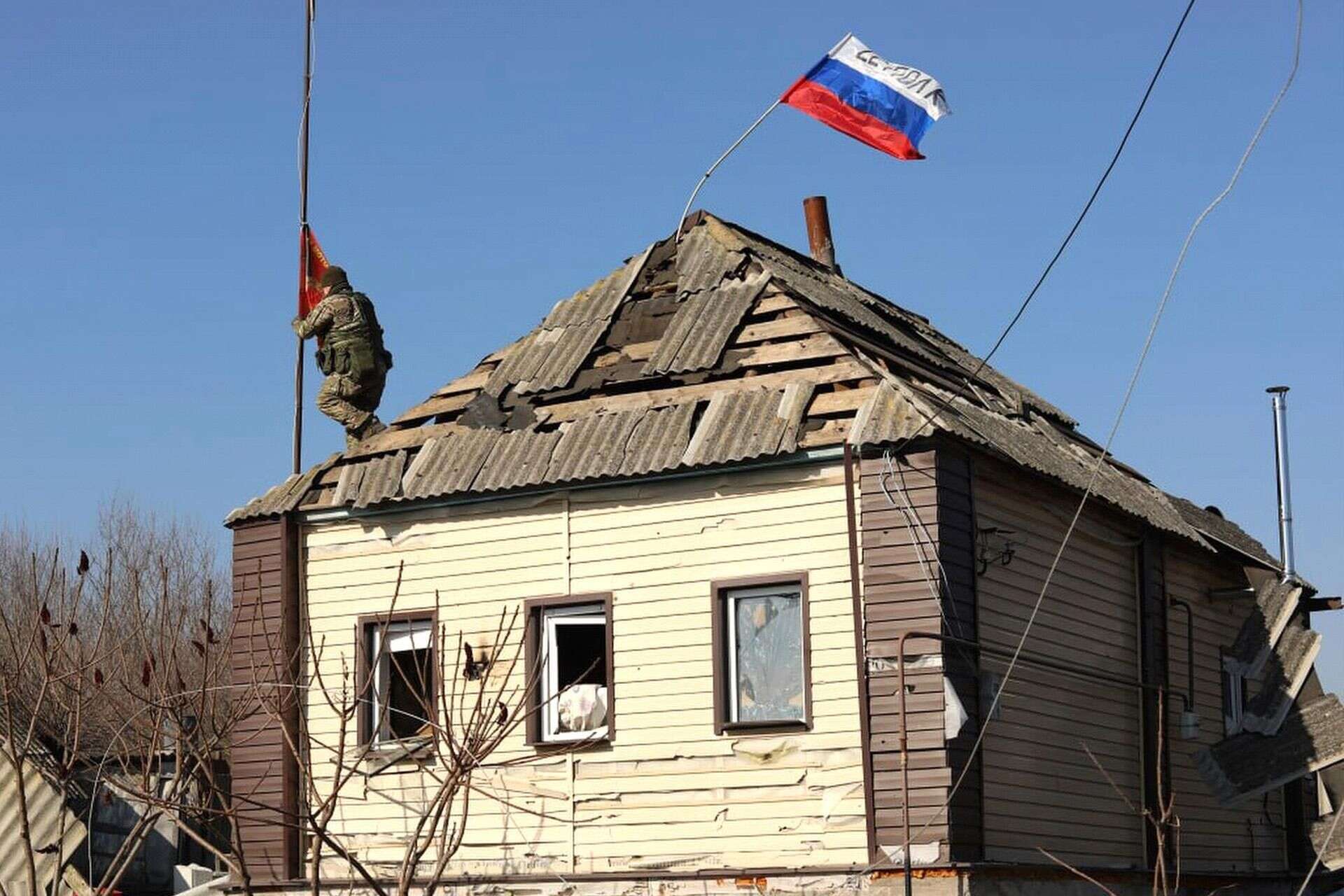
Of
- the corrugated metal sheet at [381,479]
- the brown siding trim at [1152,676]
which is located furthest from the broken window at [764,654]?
the brown siding trim at [1152,676]

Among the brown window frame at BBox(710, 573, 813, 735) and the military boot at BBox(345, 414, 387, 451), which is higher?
the military boot at BBox(345, 414, 387, 451)

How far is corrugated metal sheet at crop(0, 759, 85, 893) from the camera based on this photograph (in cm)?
2222

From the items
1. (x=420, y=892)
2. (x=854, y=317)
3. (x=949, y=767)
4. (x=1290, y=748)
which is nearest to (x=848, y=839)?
(x=949, y=767)

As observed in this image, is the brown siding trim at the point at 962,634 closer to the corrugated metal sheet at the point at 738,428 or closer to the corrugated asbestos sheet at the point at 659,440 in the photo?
the corrugated metal sheet at the point at 738,428

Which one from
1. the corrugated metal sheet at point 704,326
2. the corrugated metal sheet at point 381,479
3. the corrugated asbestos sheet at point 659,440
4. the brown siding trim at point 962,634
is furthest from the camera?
the corrugated metal sheet at point 381,479

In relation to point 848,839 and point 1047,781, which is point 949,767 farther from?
point 1047,781

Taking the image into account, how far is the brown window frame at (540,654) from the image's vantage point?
16656 mm

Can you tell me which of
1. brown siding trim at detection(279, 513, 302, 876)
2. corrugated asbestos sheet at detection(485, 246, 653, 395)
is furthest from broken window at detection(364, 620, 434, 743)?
corrugated asbestos sheet at detection(485, 246, 653, 395)

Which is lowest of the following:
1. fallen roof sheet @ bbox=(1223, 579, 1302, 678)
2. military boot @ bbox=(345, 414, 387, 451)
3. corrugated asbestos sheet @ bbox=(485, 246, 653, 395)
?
fallen roof sheet @ bbox=(1223, 579, 1302, 678)

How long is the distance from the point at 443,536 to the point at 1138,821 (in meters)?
7.78

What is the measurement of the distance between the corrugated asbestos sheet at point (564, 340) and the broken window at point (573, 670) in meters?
2.50

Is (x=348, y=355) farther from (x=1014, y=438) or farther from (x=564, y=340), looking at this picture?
(x=1014, y=438)

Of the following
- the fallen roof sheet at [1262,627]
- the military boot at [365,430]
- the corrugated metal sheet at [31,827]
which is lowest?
the corrugated metal sheet at [31,827]

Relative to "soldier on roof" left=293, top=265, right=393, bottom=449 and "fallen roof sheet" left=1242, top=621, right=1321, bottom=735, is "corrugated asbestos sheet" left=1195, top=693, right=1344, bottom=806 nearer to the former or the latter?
"fallen roof sheet" left=1242, top=621, right=1321, bottom=735
